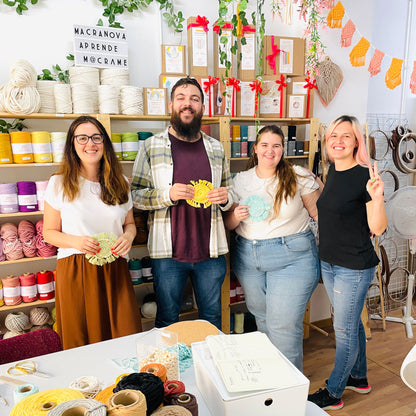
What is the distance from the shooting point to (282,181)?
8.19ft

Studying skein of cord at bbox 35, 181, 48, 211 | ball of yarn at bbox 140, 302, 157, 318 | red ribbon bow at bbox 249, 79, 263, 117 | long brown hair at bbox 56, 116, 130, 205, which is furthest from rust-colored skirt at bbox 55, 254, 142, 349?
red ribbon bow at bbox 249, 79, 263, 117

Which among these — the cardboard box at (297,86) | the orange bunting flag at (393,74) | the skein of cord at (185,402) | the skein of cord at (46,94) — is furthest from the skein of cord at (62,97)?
the orange bunting flag at (393,74)

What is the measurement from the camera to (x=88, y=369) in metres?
1.39

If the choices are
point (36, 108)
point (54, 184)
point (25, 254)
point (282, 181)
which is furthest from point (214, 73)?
point (25, 254)

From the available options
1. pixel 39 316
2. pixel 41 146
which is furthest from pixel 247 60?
pixel 39 316

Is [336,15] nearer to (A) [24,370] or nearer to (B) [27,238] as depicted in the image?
(B) [27,238]

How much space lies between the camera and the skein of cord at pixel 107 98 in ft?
8.82

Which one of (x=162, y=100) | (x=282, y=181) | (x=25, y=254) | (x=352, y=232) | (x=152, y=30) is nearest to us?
(x=352, y=232)

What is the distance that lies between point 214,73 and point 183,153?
1053 mm

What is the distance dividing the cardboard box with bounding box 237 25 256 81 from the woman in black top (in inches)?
47.2

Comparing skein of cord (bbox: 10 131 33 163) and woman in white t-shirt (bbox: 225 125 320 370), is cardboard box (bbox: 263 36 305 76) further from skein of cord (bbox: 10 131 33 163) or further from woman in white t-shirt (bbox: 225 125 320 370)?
skein of cord (bbox: 10 131 33 163)

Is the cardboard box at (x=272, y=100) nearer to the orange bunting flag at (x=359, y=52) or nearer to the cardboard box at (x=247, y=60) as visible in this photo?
the cardboard box at (x=247, y=60)

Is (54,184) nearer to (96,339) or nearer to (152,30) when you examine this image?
(96,339)

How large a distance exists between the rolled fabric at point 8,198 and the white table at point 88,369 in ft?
4.76
